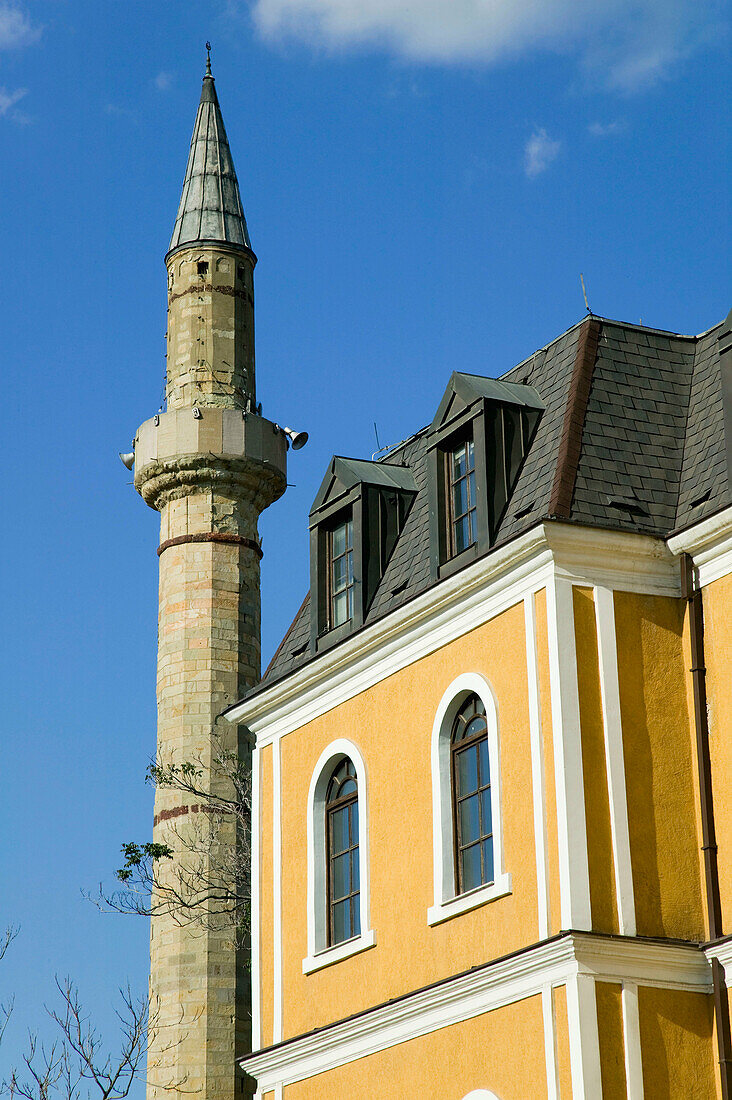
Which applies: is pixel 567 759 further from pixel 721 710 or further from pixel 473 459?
pixel 473 459

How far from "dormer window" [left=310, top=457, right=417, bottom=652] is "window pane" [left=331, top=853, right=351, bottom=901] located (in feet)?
7.99

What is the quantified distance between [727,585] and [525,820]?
2801 mm

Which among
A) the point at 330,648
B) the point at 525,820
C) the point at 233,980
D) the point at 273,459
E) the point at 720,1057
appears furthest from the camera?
the point at 273,459

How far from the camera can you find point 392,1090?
17688 mm

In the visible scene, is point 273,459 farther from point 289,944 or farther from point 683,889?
point 683,889

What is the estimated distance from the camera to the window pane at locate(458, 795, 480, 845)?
17547mm

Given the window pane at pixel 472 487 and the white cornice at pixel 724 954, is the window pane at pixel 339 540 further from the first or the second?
the white cornice at pixel 724 954

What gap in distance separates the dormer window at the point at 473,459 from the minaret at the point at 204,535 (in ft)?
48.9

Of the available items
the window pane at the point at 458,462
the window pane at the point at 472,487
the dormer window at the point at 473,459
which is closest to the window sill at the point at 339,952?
the dormer window at the point at 473,459

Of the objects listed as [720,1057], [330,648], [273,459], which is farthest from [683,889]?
[273,459]

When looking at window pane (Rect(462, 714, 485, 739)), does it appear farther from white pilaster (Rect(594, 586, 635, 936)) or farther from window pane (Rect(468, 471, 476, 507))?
window pane (Rect(468, 471, 476, 507))

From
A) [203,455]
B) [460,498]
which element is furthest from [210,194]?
[460,498]

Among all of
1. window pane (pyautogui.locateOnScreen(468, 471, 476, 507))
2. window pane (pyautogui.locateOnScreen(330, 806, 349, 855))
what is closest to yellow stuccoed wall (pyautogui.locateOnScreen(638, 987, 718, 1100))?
window pane (pyautogui.locateOnScreen(330, 806, 349, 855))

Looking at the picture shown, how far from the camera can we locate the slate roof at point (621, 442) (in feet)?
57.0
